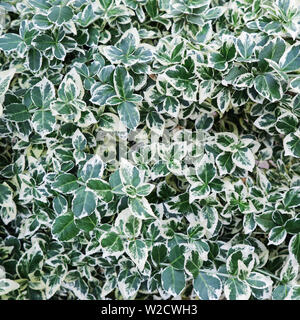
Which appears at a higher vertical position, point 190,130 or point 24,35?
point 24,35

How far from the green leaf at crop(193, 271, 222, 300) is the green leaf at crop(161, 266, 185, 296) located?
44 millimetres

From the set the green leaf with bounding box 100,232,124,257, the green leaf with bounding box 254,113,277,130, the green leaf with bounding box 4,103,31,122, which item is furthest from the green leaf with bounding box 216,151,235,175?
the green leaf with bounding box 4,103,31,122

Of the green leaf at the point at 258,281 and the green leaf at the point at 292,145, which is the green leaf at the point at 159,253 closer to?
the green leaf at the point at 258,281

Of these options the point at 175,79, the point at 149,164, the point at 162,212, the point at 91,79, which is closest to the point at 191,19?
the point at 175,79

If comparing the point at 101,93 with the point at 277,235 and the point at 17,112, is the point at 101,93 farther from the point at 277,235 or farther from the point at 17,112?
the point at 277,235

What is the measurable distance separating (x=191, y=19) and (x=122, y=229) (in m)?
0.68

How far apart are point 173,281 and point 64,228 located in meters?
0.35

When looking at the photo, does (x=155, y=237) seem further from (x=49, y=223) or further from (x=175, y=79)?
(x=175, y=79)

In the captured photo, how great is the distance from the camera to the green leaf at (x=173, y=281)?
1.15 m

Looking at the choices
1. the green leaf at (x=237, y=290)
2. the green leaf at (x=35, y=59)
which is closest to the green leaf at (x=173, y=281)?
the green leaf at (x=237, y=290)

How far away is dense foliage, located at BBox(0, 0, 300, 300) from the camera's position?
116 cm

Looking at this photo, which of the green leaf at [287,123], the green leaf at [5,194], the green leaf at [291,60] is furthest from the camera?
the green leaf at [5,194]

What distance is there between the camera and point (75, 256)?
1.31m

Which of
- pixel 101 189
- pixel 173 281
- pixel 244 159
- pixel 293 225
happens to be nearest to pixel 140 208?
pixel 101 189
